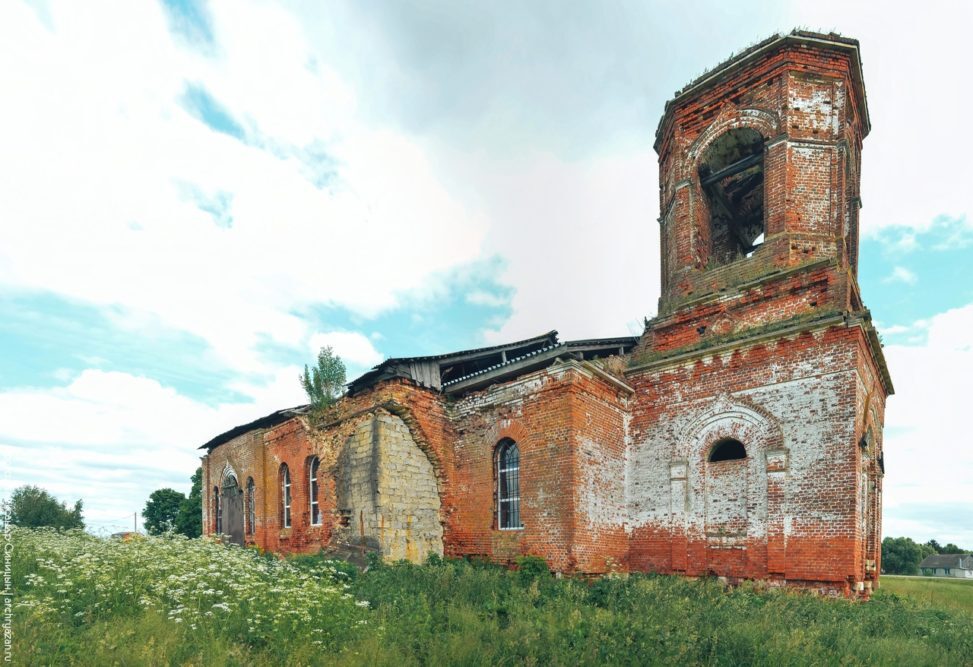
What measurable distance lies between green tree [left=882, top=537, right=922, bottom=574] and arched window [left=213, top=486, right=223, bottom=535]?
224ft

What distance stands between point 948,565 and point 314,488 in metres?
79.7

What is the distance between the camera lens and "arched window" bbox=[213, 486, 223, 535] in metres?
21.4

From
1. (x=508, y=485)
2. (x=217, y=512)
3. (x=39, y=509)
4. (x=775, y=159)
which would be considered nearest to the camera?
(x=775, y=159)

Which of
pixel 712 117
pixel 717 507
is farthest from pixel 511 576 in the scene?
pixel 712 117

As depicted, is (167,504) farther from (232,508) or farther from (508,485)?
(508,485)

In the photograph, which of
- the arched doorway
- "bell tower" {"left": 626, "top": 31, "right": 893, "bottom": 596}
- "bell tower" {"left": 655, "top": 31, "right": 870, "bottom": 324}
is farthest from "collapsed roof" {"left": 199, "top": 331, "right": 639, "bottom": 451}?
the arched doorway

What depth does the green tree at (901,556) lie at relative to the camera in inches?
2315

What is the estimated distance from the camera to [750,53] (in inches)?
463

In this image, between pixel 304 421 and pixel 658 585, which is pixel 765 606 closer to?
pixel 658 585

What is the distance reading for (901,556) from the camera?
60281 millimetres

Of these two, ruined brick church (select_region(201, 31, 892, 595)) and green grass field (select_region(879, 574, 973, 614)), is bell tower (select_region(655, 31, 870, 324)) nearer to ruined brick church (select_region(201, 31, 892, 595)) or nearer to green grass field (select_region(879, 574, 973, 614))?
ruined brick church (select_region(201, 31, 892, 595))

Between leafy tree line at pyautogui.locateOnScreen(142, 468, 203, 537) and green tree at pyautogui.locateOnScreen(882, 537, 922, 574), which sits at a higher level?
leafy tree line at pyautogui.locateOnScreen(142, 468, 203, 537)

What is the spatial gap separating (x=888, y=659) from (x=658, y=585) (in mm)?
3730

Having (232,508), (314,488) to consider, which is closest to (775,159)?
(314,488)
